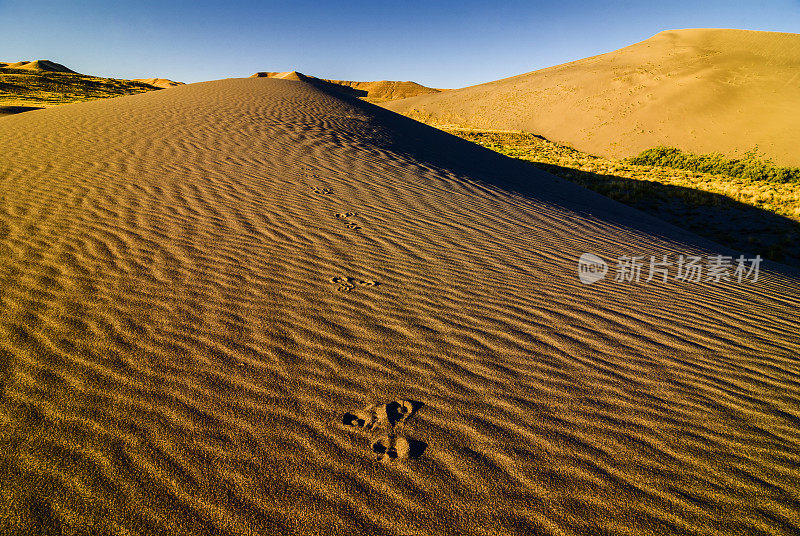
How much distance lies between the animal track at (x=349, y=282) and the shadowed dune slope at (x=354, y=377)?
31 mm

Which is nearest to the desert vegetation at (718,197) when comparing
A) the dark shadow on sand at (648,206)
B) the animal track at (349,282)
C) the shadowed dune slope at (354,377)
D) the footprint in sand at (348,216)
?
the dark shadow on sand at (648,206)

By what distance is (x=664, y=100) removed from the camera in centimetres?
3384

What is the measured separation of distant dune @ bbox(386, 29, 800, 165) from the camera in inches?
1084

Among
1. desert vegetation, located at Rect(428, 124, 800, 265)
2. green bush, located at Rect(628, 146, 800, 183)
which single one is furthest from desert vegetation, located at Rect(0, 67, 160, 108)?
green bush, located at Rect(628, 146, 800, 183)

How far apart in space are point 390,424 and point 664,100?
43090mm

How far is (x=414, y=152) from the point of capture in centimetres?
1049

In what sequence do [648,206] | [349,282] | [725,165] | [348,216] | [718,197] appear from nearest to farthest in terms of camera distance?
[349,282] < [348,216] < [648,206] < [718,197] < [725,165]

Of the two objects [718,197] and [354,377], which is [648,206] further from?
[354,377]

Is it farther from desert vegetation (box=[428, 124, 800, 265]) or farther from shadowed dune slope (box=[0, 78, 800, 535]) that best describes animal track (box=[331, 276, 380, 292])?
desert vegetation (box=[428, 124, 800, 265])

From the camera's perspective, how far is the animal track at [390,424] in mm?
2133

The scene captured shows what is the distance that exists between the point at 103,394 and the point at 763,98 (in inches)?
1779

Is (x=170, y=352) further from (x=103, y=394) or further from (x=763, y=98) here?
(x=763, y=98)

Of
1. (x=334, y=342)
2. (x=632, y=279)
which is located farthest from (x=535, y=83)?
(x=334, y=342)

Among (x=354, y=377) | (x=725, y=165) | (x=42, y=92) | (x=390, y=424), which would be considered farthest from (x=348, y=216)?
(x=42, y=92)
